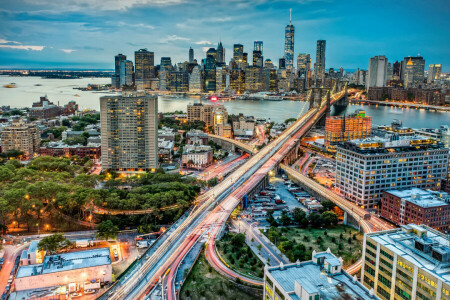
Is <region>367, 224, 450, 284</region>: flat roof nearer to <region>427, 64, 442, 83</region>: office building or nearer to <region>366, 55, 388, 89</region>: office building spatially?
<region>366, 55, 388, 89</region>: office building

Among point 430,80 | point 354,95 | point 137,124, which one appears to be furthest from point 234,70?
point 137,124

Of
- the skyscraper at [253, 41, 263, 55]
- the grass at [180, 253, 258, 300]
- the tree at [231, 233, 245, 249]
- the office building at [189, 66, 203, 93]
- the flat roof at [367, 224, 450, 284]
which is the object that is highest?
the skyscraper at [253, 41, 263, 55]

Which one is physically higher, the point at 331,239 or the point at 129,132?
the point at 129,132

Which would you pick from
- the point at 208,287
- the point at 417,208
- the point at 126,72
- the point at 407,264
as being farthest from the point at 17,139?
the point at 126,72

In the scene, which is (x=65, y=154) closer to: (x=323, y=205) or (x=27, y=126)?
(x=27, y=126)

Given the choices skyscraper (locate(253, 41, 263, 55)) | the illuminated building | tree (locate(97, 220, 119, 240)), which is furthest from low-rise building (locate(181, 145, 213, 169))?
skyscraper (locate(253, 41, 263, 55))

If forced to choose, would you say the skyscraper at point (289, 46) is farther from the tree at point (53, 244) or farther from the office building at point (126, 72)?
the tree at point (53, 244)

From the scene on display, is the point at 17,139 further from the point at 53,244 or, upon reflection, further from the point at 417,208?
the point at 417,208
